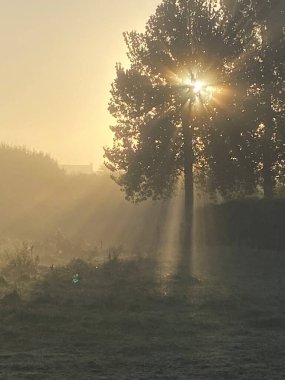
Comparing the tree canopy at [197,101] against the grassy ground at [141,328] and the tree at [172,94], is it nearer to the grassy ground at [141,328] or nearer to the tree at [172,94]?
the tree at [172,94]

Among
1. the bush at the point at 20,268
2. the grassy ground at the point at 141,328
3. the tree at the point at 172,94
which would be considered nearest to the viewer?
the grassy ground at the point at 141,328

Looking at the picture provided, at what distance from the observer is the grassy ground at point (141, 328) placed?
24.4ft

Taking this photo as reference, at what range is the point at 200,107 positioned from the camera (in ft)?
110

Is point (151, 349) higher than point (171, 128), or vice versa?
point (171, 128)

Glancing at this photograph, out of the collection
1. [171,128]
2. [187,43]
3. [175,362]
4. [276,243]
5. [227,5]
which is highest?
[227,5]

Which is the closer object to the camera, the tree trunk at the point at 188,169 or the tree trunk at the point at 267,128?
the tree trunk at the point at 188,169

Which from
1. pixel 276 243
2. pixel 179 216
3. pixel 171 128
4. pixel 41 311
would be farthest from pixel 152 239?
pixel 41 311

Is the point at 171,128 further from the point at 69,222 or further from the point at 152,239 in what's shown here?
the point at 69,222

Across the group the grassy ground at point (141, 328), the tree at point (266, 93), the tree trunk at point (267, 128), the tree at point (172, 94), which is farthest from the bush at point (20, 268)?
the tree trunk at point (267, 128)

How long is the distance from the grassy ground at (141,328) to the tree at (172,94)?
15.3 m

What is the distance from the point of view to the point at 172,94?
108 ft

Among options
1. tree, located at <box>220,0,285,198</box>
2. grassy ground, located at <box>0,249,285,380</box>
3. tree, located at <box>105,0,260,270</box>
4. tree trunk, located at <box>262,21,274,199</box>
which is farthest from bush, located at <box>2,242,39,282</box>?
tree trunk, located at <box>262,21,274,199</box>

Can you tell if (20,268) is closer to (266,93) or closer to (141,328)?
(141,328)

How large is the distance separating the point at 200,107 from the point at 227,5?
6.53 meters
